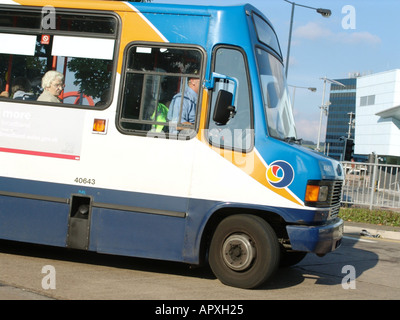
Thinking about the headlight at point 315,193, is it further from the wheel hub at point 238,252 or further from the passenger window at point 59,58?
the passenger window at point 59,58

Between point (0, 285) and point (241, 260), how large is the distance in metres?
2.74

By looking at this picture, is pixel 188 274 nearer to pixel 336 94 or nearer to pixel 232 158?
pixel 232 158

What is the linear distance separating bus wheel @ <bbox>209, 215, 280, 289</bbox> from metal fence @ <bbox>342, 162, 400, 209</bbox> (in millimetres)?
10963

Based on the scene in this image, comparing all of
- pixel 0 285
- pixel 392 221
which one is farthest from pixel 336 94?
pixel 0 285

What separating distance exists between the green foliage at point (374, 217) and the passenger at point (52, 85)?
10.3 metres

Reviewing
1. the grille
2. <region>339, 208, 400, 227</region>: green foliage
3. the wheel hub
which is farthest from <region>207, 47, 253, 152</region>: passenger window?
<region>339, 208, 400, 227</region>: green foliage

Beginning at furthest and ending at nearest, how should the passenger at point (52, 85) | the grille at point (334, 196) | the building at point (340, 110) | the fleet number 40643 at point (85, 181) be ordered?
the building at point (340, 110) → the passenger at point (52, 85) → the fleet number 40643 at point (85, 181) → the grille at point (334, 196)

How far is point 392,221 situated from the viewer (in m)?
15.9

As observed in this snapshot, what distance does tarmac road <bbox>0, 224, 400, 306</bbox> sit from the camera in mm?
6617

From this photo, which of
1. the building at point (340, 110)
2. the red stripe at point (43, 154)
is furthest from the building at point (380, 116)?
the red stripe at point (43, 154)

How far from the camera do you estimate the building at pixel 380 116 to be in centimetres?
8094

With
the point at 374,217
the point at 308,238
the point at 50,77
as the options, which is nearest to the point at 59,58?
the point at 50,77

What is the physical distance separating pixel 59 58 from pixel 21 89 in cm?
70
